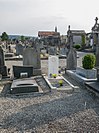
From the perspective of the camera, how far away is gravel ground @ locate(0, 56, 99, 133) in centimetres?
457

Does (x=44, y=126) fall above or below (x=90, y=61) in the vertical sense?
below

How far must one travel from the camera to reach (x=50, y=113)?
5484mm

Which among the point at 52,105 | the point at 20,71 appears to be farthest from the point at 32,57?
the point at 52,105

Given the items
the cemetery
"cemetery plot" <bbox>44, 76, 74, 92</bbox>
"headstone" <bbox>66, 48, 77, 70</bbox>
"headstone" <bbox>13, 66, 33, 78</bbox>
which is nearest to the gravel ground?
the cemetery

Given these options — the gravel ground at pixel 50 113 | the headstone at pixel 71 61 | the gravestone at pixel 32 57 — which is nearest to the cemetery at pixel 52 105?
the gravel ground at pixel 50 113

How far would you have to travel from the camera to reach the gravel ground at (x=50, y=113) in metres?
4.57

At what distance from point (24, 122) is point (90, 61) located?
19.1 feet

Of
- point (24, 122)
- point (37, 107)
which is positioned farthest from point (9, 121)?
point (37, 107)

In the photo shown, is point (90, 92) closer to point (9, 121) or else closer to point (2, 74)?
point (9, 121)

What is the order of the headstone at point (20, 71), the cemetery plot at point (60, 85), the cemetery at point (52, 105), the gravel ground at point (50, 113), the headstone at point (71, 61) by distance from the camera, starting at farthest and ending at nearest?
the headstone at point (71, 61) < the headstone at point (20, 71) < the cemetery plot at point (60, 85) < the cemetery at point (52, 105) < the gravel ground at point (50, 113)

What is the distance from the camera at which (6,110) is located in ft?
19.0

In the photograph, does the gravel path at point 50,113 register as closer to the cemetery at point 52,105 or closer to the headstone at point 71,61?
the cemetery at point 52,105

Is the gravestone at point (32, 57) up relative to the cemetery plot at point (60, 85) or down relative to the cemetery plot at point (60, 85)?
up

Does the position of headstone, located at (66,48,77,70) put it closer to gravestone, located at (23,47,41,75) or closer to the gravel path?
gravestone, located at (23,47,41,75)
